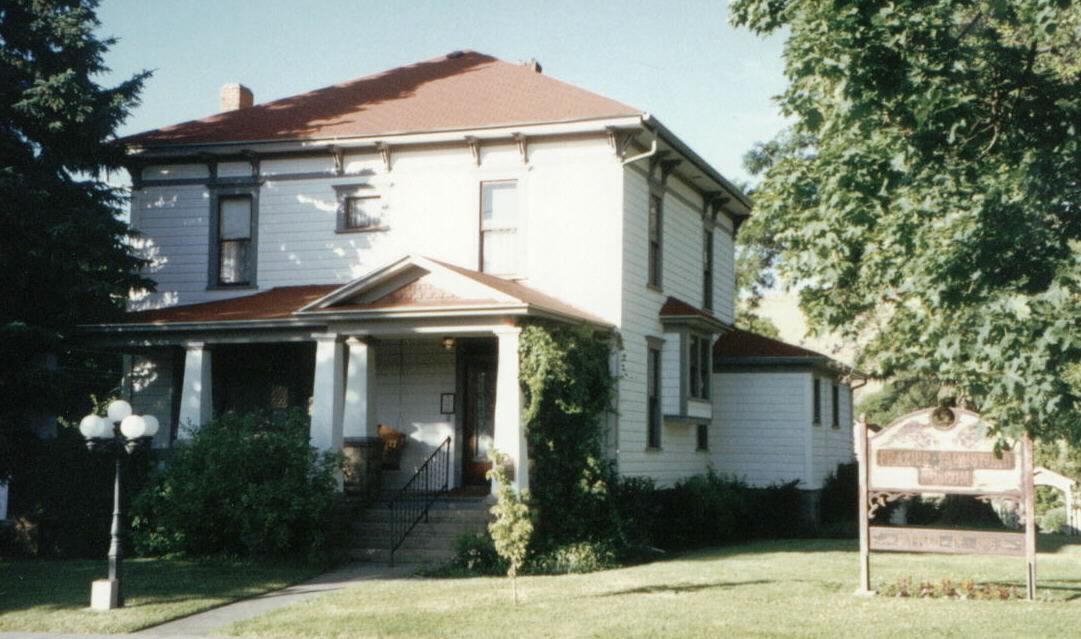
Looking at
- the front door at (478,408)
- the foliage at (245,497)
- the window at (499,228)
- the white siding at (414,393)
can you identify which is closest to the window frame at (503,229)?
the window at (499,228)

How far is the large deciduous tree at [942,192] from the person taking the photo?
1060cm

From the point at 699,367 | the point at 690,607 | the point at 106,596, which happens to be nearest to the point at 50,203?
the point at 106,596

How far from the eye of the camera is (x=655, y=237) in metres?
22.5

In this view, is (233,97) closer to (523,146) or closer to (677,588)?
(523,146)

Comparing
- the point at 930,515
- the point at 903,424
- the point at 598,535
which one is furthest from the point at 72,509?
the point at 930,515

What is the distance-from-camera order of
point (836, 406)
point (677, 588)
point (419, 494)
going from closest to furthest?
point (677, 588)
point (419, 494)
point (836, 406)

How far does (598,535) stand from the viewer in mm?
Result: 18500

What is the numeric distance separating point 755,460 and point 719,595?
11.6 m

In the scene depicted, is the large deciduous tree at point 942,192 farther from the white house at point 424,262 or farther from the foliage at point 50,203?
the foliage at point 50,203

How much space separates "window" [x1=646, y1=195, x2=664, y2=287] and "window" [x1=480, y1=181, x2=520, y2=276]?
287 cm

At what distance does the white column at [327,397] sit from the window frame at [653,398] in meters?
6.16

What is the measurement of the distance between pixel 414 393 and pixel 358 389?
2.57 metres

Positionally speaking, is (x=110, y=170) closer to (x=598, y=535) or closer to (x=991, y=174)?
(x=598, y=535)

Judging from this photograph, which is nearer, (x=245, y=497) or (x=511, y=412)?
(x=245, y=497)
